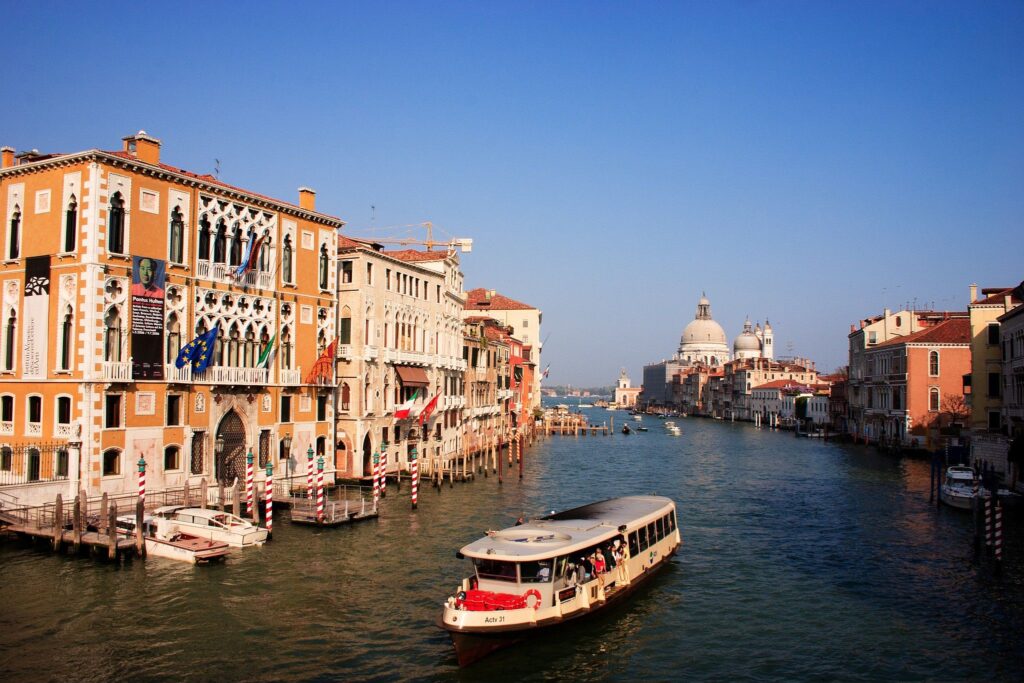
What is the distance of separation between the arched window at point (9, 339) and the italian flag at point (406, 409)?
1641 cm

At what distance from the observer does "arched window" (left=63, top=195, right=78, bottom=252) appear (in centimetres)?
2591

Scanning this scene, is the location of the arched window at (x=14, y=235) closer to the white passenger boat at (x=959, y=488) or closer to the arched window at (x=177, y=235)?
the arched window at (x=177, y=235)

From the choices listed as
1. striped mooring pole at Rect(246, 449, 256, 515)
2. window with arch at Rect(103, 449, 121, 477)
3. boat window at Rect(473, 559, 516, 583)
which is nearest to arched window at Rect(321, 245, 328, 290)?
striped mooring pole at Rect(246, 449, 256, 515)

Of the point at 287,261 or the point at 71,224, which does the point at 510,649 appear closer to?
the point at 71,224

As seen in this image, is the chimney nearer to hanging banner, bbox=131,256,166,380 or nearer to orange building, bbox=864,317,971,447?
hanging banner, bbox=131,256,166,380

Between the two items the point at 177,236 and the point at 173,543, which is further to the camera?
the point at 177,236

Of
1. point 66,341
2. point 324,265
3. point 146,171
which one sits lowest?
point 66,341

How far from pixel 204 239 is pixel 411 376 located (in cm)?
1374

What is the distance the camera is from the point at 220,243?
30.0 meters

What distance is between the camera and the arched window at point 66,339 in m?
25.6

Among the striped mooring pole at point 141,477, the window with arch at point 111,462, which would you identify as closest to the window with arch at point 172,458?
the window with arch at point 111,462

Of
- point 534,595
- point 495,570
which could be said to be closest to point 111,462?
point 495,570

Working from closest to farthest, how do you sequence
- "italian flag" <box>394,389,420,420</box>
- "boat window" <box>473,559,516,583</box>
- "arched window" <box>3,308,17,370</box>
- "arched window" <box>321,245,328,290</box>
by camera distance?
"boat window" <box>473,559,516,583</box> < "arched window" <box>3,308,17,370</box> < "arched window" <box>321,245,328,290</box> < "italian flag" <box>394,389,420,420</box>

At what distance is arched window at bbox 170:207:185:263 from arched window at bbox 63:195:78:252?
295cm
